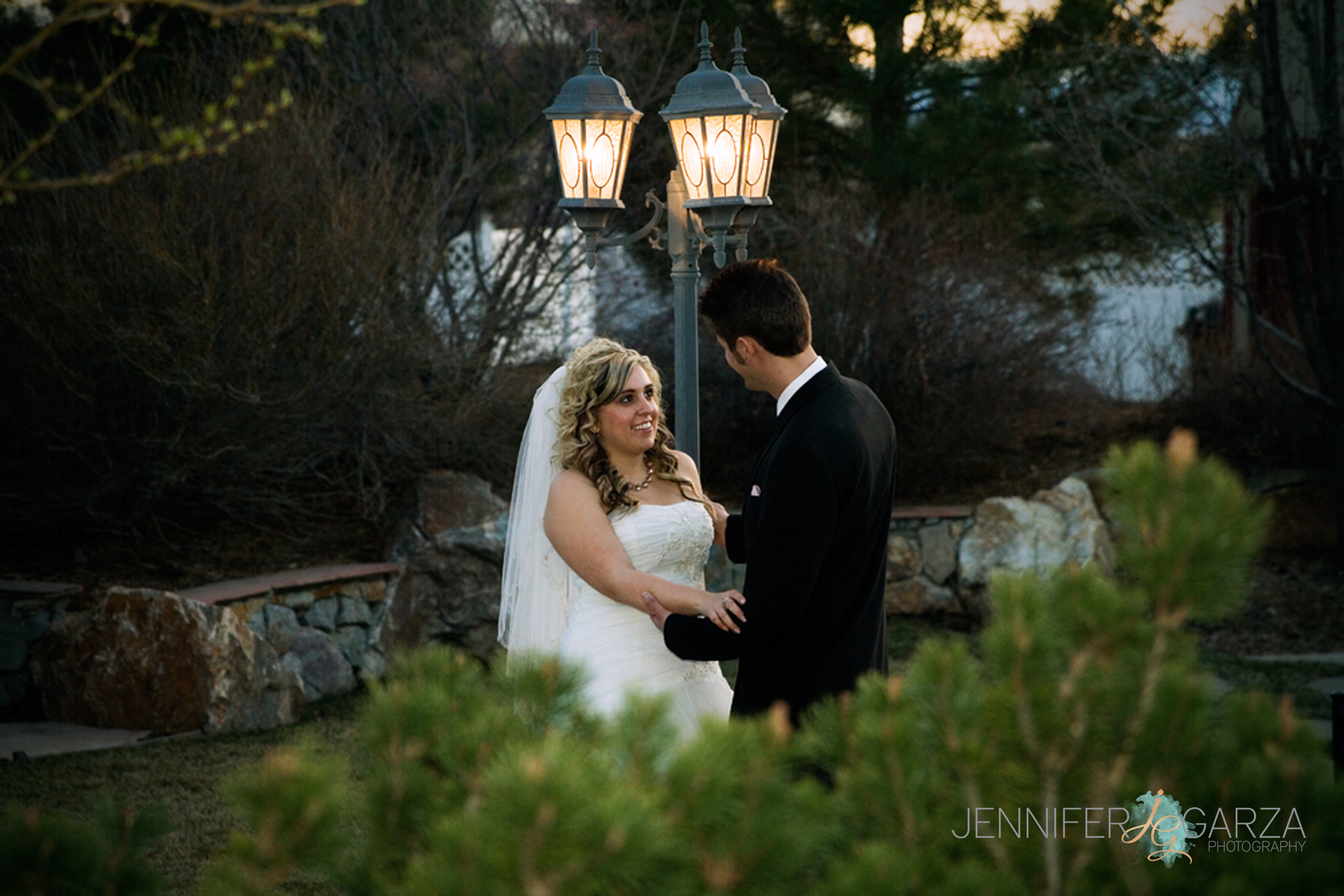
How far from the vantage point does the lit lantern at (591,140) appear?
5.22 m

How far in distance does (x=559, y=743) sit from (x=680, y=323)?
4.04 m

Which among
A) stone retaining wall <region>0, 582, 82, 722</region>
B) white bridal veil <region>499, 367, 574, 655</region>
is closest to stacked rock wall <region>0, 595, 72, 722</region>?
stone retaining wall <region>0, 582, 82, 722</region>

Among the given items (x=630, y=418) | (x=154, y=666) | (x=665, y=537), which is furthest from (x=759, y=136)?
(x=154, y=666)

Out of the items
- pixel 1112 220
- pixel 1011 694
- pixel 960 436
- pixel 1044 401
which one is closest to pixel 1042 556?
pixel 960 436

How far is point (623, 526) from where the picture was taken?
4.06m

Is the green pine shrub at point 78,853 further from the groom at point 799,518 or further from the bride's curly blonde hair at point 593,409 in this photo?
the bride's curly blonde hair at point 593,409

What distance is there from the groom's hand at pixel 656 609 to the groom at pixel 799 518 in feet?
0.51

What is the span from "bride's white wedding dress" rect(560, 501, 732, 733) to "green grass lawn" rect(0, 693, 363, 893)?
4.85 feet

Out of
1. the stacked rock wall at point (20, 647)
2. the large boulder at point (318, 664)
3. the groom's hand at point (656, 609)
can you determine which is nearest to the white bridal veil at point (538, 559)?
the groom's hand at point (656, 609)

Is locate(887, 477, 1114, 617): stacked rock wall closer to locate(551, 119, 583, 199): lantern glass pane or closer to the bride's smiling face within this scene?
locate(551, 119, 583, 199): lantern glass pane

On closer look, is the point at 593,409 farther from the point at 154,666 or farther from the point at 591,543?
the point at 154,666

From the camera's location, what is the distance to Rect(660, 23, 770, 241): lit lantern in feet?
16.5

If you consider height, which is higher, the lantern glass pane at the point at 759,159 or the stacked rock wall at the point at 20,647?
the lantern glass pane at the point at 759,159

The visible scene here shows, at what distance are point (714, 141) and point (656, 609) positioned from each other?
7.24ft
